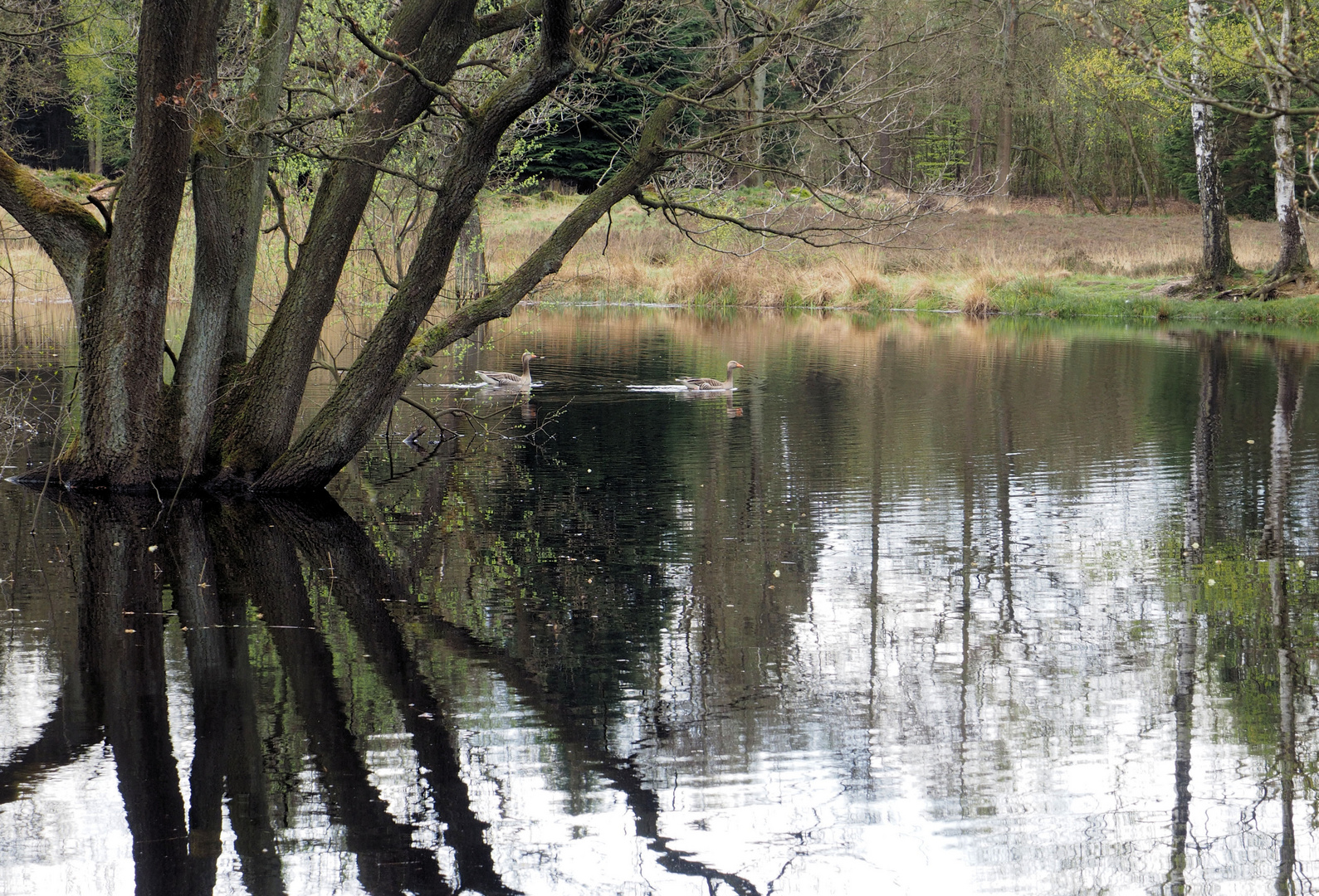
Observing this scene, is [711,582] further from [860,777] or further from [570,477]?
[570,477]

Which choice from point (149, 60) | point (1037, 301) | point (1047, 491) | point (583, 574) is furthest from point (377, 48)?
point (1037, 301)

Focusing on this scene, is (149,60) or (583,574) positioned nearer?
→ (583,574)

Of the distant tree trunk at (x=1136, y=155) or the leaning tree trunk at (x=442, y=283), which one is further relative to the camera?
the distant tree trunk at (x=1136, y=155)

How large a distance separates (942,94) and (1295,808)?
4334 centimetres

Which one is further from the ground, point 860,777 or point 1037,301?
point 1037,301

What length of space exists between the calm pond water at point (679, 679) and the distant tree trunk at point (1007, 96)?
35.0 m

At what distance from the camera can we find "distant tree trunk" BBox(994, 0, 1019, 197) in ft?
149

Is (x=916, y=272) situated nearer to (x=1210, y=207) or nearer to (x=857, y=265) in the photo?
(x=857, y=265)

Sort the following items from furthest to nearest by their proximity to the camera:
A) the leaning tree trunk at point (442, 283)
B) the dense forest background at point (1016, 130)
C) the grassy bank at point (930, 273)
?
the dense forest background at point (1016, 130) → the grassy bank at point (930, 273) → the leaning tree trunk at point (442, 283)

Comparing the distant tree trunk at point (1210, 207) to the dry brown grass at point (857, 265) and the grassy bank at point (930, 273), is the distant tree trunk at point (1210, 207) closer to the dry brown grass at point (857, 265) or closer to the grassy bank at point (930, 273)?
the grassy bank at point (930, 273)

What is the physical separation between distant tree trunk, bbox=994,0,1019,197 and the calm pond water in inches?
1380

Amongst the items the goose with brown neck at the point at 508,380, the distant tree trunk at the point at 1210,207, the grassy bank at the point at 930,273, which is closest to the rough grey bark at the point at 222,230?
the goose with brown neck at the point at 508,380

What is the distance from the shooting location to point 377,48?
863 centimetres

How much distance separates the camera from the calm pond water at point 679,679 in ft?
15.7
